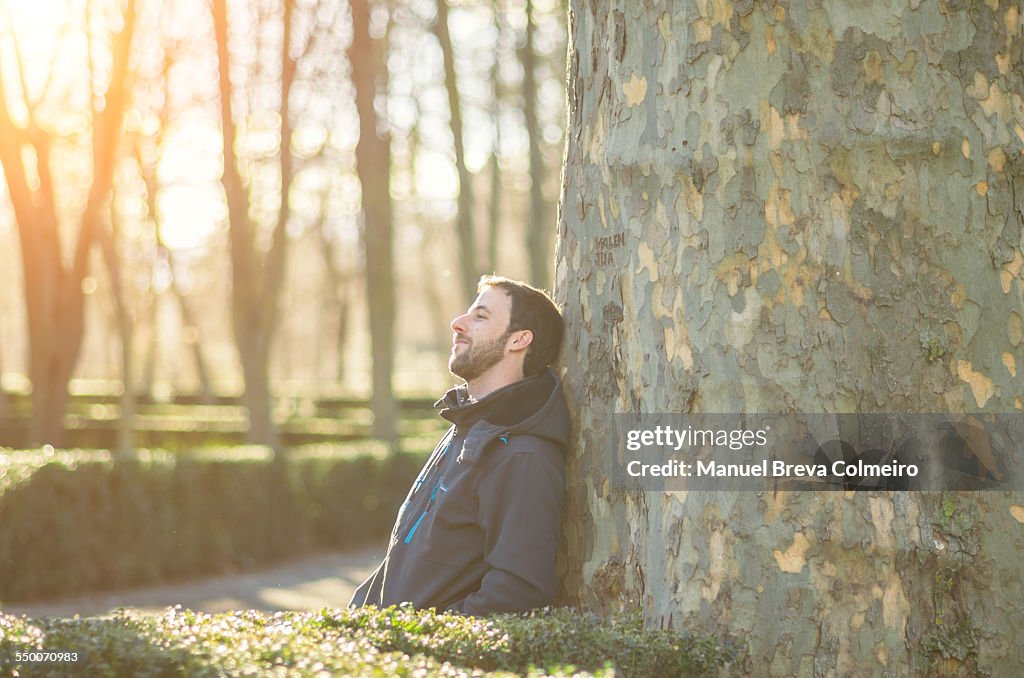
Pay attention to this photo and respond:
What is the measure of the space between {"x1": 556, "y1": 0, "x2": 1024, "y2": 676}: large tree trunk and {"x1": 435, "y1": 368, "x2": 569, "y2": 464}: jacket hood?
0.47 meters

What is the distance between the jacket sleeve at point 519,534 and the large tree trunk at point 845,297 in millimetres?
376

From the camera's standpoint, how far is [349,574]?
1049 cm

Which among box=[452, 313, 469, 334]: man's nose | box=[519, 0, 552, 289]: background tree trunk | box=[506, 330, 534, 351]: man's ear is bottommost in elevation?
box=[506, 330, 534, 351]: man's ear

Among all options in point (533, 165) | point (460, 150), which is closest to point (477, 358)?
point (460, 150)

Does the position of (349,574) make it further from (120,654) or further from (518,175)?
(518,175)

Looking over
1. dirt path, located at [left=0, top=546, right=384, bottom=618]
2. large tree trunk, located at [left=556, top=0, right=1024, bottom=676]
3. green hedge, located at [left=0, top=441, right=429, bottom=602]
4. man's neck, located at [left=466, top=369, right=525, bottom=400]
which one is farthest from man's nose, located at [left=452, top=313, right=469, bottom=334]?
green hedge, located at [left=0, top=441, right=429, bottom=602]

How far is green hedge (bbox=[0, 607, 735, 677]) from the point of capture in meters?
2.23

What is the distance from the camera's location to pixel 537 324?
3.50 m

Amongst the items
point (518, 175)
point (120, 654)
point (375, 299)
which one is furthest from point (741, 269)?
point (518, 175)

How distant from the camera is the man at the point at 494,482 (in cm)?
323

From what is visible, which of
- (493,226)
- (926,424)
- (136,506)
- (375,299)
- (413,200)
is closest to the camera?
(926,424)

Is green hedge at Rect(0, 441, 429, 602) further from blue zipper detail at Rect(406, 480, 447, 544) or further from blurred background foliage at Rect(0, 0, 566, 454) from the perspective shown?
blue zipper detail at Rect(406, 480, 447, 544)

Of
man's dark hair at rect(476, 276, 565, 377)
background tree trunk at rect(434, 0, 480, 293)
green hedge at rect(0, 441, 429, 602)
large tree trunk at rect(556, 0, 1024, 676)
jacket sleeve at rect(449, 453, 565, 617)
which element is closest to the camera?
large tree trunk at rect(556, 0, 1024, 676)

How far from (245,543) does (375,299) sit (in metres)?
3.66
